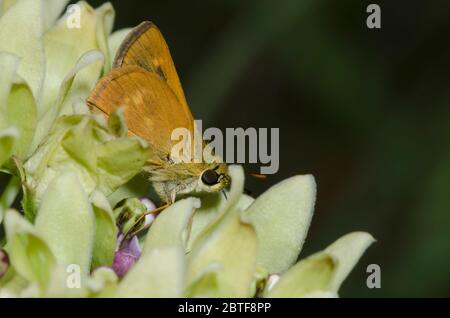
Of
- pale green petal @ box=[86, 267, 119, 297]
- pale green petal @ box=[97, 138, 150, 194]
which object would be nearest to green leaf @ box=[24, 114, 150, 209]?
pale green petal @ box=[97, 138, 150, 194]

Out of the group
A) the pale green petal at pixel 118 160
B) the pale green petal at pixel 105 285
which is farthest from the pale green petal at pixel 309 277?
the pale green petal at pixel 118 160

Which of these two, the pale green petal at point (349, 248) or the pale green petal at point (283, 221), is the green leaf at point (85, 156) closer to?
the pale green petal at point (283, 221)

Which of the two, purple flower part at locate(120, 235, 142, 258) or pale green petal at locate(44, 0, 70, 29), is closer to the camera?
purple flower part at locate(120, 235, 142, 258)

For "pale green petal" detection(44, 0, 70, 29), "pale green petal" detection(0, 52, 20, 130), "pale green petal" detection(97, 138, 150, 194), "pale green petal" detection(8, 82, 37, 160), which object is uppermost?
"pale green petal" detection(44, 0, 70, 29)

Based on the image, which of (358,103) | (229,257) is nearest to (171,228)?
(229,257)

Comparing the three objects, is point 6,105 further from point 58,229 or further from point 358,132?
point 358,132

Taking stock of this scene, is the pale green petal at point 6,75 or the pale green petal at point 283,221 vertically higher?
the pale green petal at point 6,75

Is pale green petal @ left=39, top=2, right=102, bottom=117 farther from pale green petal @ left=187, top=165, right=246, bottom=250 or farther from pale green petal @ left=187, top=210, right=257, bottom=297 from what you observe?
pale green petal @ left=187, top=210, right=257, bottom=297
